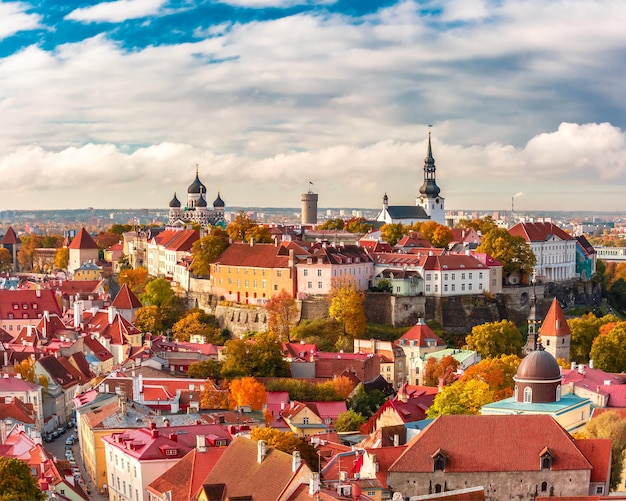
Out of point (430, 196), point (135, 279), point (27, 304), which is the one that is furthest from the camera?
point (430, 196)

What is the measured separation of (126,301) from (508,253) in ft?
96.4

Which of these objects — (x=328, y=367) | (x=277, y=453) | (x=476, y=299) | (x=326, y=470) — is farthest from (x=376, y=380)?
(x=277, y=453)

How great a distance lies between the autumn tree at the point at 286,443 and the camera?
3812 centimetres

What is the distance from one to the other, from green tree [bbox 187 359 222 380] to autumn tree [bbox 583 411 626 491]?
2572 cm

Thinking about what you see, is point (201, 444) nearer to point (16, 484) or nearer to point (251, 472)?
point (251, 472)

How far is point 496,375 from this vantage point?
55.8 meters

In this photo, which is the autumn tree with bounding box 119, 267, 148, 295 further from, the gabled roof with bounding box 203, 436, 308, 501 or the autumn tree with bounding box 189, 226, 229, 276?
the gabled roof with bounding box 203, 436, 308, 501

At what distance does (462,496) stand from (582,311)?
55.8m

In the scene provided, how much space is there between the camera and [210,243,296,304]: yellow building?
7681cm

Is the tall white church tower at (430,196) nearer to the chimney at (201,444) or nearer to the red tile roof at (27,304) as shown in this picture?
the red tile roof at (27,304)

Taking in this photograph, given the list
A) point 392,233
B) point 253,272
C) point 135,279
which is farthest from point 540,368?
point 135,279

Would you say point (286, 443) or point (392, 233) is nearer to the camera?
point (286, 443)

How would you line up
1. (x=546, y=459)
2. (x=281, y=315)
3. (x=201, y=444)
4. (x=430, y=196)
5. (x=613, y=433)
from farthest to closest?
(x=430, y=196) → (x=281, y=315) → (x=613, y=433) → (x=201, y=444) → (x=546, y=459)

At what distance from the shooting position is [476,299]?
76125 mm
